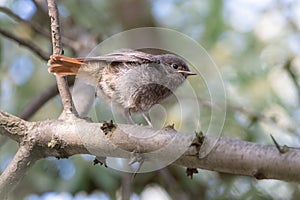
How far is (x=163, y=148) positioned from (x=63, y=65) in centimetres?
83

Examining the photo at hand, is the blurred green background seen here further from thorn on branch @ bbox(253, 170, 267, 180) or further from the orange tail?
thorn on branch @ bbox(253, 170, 267, 180)

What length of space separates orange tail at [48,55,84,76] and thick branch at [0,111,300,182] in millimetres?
353

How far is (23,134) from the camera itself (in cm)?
193

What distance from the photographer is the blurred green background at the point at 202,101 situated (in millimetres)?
3240

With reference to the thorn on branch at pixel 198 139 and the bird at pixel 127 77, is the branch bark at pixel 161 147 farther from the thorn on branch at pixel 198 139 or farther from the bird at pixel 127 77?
the bird at pixel 127 77

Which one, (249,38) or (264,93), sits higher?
(249,38)

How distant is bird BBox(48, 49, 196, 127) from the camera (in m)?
2.42

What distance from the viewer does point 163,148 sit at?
158cm

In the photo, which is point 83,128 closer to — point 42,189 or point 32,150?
point 32,150

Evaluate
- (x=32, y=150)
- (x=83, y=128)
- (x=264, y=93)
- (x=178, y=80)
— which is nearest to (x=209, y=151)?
(x=83, y=128)

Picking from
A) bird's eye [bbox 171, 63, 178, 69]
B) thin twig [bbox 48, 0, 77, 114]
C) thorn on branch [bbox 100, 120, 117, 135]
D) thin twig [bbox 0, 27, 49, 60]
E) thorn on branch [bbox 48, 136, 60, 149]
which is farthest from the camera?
thin twig [bbox 0, 27, 49, 60]

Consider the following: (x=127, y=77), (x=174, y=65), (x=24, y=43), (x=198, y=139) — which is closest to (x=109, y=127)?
(x=198, y=139)

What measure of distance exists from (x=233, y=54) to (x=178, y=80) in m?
1.26

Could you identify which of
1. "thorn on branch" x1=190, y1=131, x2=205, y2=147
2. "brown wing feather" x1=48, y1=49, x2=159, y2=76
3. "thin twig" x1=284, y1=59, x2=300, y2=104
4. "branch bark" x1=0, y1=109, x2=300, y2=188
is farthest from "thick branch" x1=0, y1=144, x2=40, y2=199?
"thin twig" x1=284, y1=59, x2=300, y2=104
